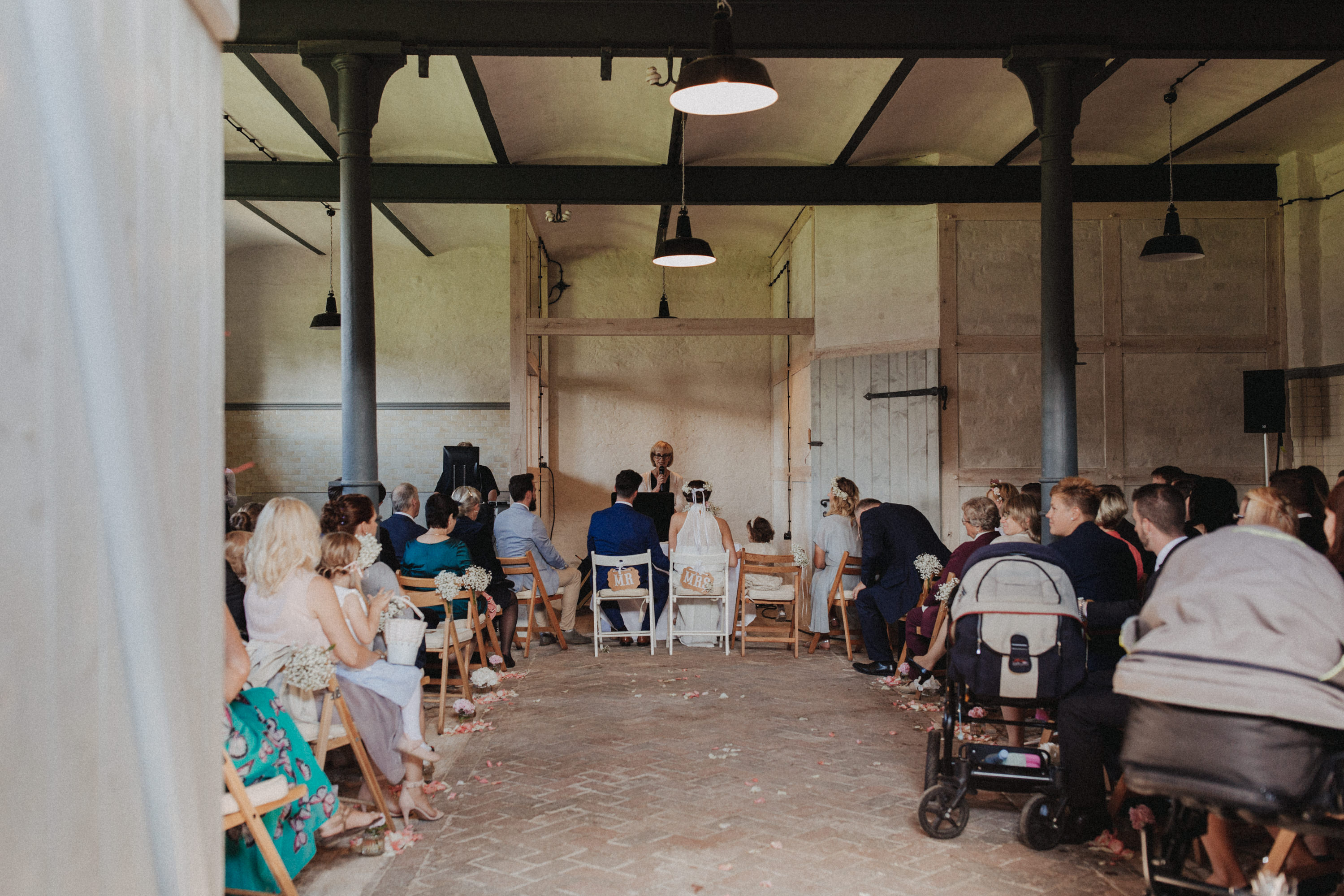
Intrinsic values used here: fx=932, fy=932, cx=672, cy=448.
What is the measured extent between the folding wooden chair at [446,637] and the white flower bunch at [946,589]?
2677 mm

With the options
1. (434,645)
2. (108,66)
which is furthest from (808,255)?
(108,66)

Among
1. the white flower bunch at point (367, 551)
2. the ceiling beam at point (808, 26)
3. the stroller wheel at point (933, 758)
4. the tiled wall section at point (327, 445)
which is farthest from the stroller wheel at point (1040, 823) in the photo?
the tiled wall section at point (327, 445)

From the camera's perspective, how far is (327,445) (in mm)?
12859

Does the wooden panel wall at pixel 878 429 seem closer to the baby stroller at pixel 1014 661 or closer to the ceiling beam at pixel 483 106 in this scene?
the ceiling beam at pixel 483 106

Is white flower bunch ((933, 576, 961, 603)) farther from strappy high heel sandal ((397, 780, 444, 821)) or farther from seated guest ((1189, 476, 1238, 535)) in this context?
strappy high heel sandal ((397, 780, 444, 821))

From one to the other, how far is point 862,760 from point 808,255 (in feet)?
21.1

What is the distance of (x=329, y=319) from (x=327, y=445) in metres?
2.24

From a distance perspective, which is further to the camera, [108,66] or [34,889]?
[108,66]

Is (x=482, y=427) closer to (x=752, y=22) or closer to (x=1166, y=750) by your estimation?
(x=752, y=22)

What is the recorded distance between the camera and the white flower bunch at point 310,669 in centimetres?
324

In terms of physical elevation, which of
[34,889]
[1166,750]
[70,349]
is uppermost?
[70,349]

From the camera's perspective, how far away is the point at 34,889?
100 centimetres

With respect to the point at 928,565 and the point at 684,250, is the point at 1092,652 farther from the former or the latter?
the point at 684,250

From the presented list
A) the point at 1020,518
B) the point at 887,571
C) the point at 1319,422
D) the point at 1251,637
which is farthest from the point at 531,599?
the point at 1319,422
